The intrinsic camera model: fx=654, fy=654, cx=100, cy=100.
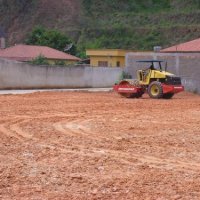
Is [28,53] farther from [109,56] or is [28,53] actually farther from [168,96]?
[168,96]

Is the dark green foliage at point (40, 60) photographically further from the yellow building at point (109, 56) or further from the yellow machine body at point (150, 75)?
the yellow machine body at point (150, 75)

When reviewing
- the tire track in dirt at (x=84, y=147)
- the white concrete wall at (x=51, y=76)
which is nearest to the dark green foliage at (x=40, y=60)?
the white concrete wall at (x=51, y=76)

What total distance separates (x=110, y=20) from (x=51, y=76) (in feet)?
148

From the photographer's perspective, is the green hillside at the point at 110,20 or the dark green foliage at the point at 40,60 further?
the green hillside at the point at 110,20

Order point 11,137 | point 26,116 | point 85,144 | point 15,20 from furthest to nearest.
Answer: point 15,20 → point 26,116 → point 11,137 → point 85,144

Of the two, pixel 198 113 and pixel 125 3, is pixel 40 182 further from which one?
pixel 125 3

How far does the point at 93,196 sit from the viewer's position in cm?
941

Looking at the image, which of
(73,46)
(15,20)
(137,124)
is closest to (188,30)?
(73,46)

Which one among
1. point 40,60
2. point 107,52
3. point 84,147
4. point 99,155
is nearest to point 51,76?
point 40,60

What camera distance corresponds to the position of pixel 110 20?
89.6 metres

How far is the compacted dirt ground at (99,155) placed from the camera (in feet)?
32.5

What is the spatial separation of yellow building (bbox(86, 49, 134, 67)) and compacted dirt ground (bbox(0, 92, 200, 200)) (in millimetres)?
44745

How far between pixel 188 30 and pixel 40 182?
7265 centimetres

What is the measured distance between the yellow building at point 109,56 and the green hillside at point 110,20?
11788 mm
